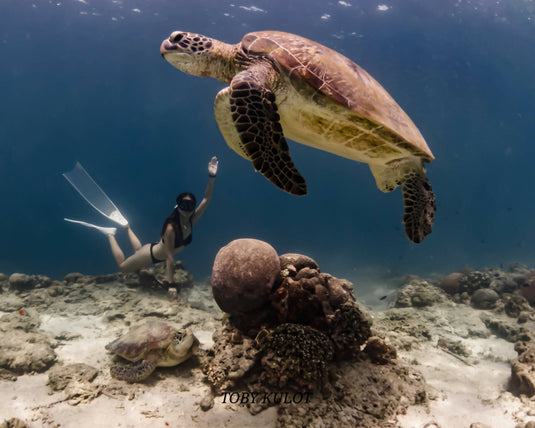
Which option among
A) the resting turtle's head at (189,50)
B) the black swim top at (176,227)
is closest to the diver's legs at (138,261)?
the black swim top at (176,227)

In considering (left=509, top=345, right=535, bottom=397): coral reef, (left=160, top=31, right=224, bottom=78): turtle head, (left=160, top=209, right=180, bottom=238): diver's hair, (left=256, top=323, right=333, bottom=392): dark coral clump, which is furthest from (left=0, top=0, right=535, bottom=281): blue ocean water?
(left=160, top=31, right=224, bottom=78): turtle head

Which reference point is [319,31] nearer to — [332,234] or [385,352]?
[385,352]

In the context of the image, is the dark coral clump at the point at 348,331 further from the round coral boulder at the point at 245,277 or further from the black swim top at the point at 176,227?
the black swim top at the point at 176,227

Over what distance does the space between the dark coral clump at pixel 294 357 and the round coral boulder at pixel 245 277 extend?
49 cm

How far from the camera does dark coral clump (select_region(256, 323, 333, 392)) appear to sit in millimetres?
2479

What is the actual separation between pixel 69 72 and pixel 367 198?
66204mm

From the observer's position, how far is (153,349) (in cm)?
311

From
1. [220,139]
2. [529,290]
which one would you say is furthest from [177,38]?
[220,139]

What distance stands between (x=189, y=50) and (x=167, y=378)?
4.05 meters

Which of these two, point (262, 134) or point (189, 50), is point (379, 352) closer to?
point (262, 134)

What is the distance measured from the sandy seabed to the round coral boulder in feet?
3.11

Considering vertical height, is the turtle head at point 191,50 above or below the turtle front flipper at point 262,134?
above

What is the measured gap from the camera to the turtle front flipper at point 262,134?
2137mm

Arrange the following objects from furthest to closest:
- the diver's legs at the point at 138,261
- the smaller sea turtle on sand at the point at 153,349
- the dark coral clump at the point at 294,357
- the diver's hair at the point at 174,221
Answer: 1. the diver's legs at the point at 138,261
2. the diver's hair at the point at 174,221
3. the smaller sea turtle on sand at the point at 153,349
4. the dark coral clump at the point at 294,357
